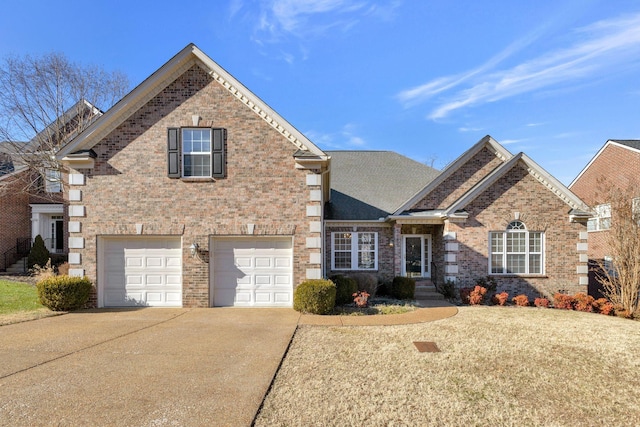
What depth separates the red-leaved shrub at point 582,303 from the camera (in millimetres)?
13523

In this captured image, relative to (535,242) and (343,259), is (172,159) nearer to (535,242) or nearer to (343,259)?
(343,259)

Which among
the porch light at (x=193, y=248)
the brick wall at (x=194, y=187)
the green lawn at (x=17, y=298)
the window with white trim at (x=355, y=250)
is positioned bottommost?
the green lawn at (x=17, y=298)

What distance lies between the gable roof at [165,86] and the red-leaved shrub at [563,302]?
10.6 m

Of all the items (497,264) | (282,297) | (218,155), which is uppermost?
(218,155)

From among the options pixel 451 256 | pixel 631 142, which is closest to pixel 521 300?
pixel 451 256

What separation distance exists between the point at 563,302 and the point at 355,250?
8462 mm

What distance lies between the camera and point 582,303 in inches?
536

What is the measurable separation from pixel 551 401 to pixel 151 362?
674cm

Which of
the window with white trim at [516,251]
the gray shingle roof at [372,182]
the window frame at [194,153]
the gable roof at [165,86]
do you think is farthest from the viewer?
the gray shingle roof at [372,182]

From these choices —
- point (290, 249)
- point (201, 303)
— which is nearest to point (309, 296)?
point (290, 249)

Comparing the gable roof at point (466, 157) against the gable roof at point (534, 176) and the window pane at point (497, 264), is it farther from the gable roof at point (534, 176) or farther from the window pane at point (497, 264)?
the window pane at point (497, 264)

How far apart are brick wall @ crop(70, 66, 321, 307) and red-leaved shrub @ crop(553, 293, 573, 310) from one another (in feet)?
31.4

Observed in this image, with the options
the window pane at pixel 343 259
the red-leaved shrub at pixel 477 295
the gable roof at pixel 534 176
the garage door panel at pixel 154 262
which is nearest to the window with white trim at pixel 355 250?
the window pane at pixel 343 259

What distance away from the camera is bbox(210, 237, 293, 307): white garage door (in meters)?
12.5
